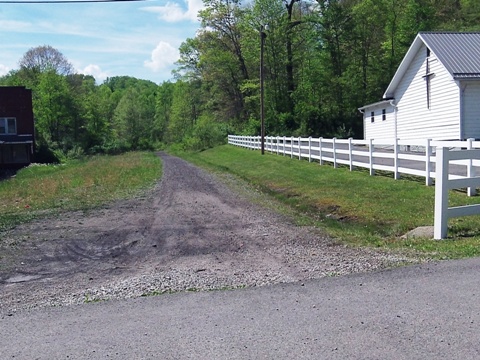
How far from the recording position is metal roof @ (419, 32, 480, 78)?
2488 centimetres

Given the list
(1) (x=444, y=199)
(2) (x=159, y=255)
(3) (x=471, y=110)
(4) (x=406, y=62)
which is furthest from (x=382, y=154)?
(4) (x=406, y=62)

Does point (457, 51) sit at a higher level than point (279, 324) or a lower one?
higher

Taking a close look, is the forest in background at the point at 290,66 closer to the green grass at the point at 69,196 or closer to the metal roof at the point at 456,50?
the metal roof at the point at 456,50

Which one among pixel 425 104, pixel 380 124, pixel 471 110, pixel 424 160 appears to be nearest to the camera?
pixel 424 160

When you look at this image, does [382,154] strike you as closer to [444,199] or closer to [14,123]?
[444,199]

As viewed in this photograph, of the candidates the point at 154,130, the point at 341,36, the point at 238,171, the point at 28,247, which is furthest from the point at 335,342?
the point at 154,130

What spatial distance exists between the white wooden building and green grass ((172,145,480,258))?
830 cm

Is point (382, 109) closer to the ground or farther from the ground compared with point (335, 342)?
farther from the ground

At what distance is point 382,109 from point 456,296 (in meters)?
32.1

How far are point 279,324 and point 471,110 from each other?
912 inches

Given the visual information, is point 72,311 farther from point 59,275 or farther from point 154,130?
point 154,130

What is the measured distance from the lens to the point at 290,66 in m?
58.7

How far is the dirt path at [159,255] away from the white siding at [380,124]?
22.8 metres

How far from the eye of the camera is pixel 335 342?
4328mm
